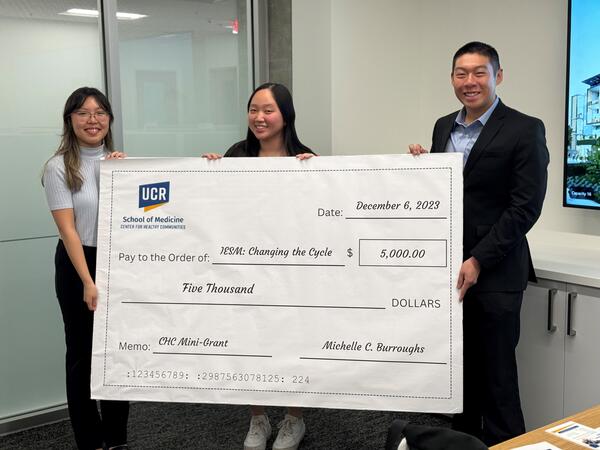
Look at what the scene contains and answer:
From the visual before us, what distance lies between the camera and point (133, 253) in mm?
2412

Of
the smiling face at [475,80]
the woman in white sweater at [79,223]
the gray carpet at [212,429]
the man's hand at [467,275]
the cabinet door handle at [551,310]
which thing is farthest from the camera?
the gray carpet at [212,429]

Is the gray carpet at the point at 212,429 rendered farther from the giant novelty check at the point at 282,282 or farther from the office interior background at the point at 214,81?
the giant novelty check at the point at 282,282

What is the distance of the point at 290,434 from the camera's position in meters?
2.86

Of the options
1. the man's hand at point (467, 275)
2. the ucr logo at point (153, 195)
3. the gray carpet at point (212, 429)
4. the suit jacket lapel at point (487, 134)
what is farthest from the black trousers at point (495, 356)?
the ucr logo at point (153, 195)

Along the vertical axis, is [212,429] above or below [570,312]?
below

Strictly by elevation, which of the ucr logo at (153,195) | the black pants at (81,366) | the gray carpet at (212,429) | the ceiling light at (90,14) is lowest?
the gray carpet at (212,429)

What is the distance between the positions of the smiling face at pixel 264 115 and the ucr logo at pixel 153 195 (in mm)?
461

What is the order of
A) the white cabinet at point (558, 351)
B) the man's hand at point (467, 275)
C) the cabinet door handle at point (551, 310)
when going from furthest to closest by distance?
the cabinet door handle at point (551, 310) → the white cabinet at point (558, 351) → the man's hand at point (467, 275)

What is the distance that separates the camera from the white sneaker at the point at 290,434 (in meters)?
2.83

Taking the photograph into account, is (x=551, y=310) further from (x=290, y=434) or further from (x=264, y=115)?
(x=264, y=115)

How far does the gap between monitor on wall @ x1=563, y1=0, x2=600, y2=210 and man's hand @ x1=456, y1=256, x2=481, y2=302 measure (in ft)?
3.25

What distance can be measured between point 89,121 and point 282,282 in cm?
98

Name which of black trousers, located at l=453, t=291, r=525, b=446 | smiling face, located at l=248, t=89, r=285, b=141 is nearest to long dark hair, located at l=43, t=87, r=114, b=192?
smiling face, located at l=248, t=89, r=285, b=141

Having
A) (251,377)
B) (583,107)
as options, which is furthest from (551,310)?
(251,377)
